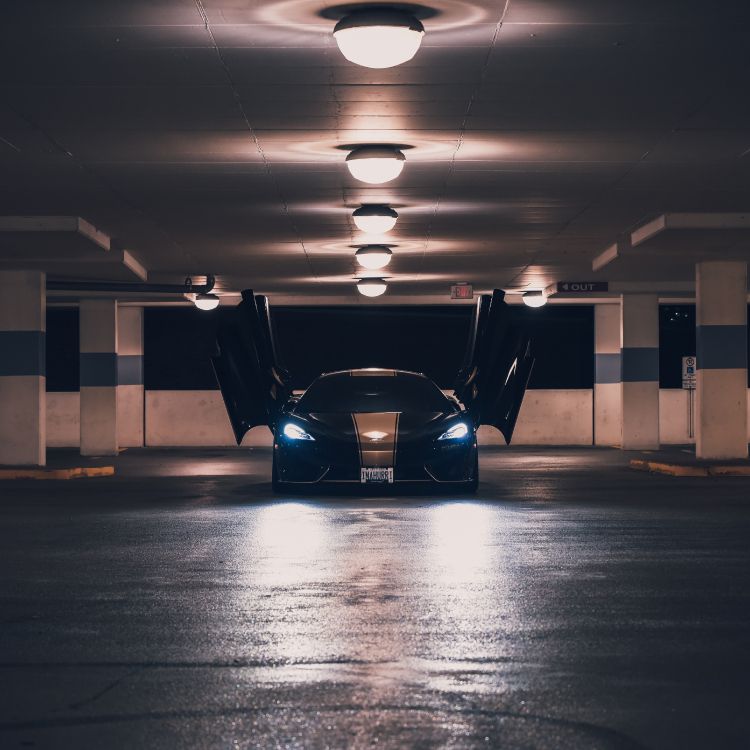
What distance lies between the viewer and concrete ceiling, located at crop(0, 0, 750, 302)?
8.52 meters

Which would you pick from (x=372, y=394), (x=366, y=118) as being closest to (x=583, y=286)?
(x=372, y=394)

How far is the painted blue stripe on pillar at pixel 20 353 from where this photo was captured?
22.5 meters

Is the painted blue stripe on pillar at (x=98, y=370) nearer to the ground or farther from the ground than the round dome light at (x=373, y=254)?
nearer to the ground

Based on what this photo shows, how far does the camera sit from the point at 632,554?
376 inches

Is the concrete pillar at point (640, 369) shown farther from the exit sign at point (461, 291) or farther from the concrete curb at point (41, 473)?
the concrete curb at point (41, 473)

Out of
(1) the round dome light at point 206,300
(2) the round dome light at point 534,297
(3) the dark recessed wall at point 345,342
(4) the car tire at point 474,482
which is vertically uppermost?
(2) the round dome light at point 534,297

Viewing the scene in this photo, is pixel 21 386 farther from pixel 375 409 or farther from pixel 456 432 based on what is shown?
pixel 456 432

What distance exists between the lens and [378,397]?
16.5 m

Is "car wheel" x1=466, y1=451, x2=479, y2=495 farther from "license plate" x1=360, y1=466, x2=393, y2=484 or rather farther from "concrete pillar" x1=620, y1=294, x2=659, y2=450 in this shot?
"concrete pillar" x1=620, y1=294, x2=659, y2=450

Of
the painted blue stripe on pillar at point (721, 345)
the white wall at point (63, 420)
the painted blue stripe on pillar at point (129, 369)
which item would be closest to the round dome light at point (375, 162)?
the painted blue stripe on pillar at point (721, 345)

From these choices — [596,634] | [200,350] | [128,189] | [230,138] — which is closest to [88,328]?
[200,350]

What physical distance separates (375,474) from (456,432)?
1.10 meters

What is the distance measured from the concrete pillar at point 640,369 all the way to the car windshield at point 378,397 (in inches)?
607

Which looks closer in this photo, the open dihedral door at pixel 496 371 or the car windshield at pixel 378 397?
the car windshield at pixel 378 397
